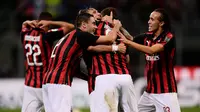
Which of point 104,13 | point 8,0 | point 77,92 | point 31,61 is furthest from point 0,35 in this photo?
point 104,13

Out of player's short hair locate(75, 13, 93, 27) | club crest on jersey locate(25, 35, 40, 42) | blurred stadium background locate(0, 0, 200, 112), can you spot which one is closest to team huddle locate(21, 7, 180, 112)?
player's short hair locate(75, 13, 93, 27)

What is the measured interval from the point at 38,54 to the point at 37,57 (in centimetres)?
5

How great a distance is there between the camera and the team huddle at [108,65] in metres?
9.30

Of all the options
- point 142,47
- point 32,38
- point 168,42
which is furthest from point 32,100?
point 168,42

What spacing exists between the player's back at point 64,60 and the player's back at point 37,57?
157 cm

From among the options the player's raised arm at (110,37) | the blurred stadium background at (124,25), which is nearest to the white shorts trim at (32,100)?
the player's raised arm at (110,37)

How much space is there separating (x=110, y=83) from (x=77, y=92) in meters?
8.62

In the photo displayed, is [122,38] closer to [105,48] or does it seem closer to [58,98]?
[105,48]

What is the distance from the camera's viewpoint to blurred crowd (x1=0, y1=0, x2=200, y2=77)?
18703mm

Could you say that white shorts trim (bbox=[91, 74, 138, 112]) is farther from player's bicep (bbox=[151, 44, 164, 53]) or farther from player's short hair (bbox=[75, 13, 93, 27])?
player's short hair (bbox=[75, 13, 93, 27])

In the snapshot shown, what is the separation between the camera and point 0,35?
19.0 m

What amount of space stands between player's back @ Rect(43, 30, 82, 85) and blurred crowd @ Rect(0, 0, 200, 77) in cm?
875

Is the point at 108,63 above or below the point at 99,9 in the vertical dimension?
below

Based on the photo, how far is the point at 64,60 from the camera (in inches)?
376
